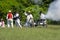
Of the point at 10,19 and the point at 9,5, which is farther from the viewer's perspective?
the point at 9,5

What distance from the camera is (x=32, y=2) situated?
122 feet

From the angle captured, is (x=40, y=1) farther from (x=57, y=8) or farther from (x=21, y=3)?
(x=57, y=8)

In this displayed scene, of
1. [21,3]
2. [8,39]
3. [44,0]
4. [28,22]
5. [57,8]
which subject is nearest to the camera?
[8,39]

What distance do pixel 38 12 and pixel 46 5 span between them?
6.21 ft

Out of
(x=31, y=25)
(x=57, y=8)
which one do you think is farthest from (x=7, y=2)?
(x=57, y=8)

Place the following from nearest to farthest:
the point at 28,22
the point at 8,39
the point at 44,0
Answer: the point at 8,39 < the point at 28,22 < the point at 44,0

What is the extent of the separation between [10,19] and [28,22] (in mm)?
1909

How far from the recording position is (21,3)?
3606 cm

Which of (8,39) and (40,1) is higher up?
(40,1)

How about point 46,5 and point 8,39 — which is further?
point 46,5

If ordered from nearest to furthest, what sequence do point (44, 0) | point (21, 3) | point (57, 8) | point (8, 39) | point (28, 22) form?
point (8, 39) < point (57, 8) < point (28, 22) < point (21, 3) < point (44, 0)

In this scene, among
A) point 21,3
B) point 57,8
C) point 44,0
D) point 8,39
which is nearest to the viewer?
point 8,39

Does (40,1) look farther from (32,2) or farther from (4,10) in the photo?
(4,10)

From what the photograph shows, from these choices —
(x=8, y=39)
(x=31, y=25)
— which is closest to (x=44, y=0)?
(x=31, y=25)
